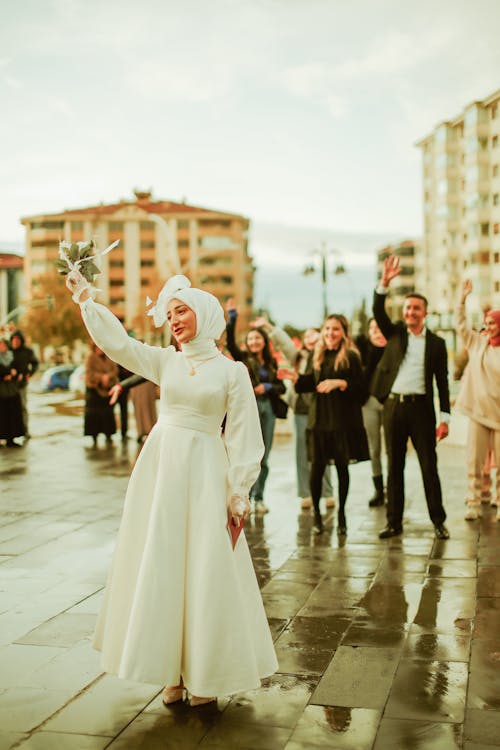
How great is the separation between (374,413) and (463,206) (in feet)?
308

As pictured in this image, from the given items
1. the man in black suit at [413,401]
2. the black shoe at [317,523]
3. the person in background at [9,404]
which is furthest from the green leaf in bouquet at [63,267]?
the person in background at [9,404]

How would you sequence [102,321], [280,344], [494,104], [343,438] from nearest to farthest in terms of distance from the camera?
1. [102,321]
2. [343,438]
3. [280,344]
4. [494,104]

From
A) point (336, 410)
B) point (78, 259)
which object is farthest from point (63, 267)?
point (336, 410)

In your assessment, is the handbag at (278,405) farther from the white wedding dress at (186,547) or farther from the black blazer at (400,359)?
the white wedding dress at (186,547)

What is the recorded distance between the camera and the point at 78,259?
14.8 feet

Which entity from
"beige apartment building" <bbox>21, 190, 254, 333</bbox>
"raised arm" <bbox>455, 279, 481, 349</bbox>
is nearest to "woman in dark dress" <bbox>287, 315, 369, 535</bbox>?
"raised arm" <bbox>455, 279, 481, 349</bbox>

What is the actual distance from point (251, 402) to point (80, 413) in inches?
827

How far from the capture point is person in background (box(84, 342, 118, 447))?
17016 millimetres

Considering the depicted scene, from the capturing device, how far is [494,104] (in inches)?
3543

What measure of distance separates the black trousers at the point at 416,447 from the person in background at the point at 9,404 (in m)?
9.74

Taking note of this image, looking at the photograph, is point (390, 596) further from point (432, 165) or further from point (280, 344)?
point (432, 165)

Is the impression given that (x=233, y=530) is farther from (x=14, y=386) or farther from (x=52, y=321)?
(x=52, y=321)

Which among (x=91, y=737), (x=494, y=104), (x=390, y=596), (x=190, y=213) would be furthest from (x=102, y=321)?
(x=190, y=213)

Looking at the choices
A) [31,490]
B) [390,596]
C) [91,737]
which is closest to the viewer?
[91,737]
